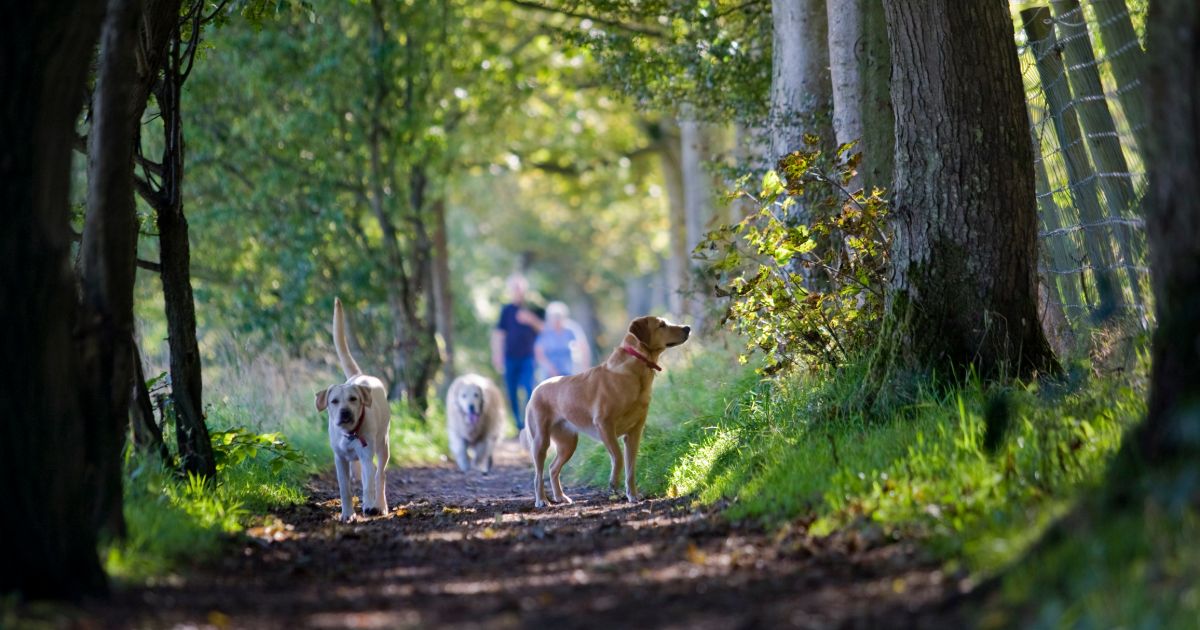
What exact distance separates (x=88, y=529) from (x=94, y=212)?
5.61 ft

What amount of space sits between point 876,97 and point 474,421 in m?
6.56

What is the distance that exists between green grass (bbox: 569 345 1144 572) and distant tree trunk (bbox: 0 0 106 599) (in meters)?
3.26

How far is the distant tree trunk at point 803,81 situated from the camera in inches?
447

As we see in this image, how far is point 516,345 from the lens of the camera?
19.3 meters

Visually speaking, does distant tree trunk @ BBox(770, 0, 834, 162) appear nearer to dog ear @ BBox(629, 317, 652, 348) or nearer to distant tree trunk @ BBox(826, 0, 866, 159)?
distant tree trunk @ BBox(826, 0, 866, 159)

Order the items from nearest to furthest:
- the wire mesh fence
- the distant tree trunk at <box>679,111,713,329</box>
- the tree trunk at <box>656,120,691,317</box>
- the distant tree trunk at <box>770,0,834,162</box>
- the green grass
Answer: the green grass → the wire mesh fence → the distant tree trunk at <box>770,0,834,162</box> → the distant tree trunk at <box>679,111,713,329</box> → the tree trunk at <box>656,120,691,317</box>

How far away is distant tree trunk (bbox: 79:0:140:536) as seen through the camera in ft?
18.7

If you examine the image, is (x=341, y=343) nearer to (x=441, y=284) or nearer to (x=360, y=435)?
(x=360, y=435)

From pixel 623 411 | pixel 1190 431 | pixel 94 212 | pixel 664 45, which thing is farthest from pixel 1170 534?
pixel 664 45

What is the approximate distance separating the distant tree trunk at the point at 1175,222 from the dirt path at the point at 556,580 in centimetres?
92

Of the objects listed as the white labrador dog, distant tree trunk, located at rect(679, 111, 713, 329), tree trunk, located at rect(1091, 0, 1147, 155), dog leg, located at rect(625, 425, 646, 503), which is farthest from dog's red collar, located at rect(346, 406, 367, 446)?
distant tree trunk, located at rect(679, 111, 713, 329)

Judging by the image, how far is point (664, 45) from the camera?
49.1ft

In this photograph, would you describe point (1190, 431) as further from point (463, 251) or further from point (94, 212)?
point (463, 251)

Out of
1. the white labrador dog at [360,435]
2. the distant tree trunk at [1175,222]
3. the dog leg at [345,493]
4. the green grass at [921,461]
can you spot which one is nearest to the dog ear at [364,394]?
the white labrador dog at [360,435]
